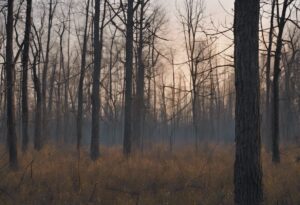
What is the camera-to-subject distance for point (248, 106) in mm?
6441

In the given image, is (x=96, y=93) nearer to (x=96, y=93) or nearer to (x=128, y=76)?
(x=96, y=93)

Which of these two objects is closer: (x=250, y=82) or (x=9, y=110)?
(x=250, y=82)

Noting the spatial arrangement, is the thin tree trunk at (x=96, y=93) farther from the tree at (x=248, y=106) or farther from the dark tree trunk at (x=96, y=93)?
the tree at (x=248, y=106)

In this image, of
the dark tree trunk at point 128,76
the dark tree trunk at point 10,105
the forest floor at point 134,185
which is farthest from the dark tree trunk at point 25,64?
the dark tree trunk at point 128,76

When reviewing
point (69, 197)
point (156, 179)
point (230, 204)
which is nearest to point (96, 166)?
point (156, 179)

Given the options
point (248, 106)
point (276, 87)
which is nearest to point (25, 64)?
point (276, 87)

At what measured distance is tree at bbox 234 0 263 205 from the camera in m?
6.45

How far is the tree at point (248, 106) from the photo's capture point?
6.45m

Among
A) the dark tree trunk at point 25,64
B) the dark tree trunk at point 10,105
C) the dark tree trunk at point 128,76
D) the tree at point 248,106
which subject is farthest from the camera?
the dark tree trunk at point 128,76

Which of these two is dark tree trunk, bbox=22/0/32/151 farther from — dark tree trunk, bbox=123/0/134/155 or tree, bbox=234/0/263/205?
tree, bbox=234/0/263/205

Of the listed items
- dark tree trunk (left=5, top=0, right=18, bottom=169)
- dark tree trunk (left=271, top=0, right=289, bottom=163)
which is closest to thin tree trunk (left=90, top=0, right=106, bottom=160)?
dark tree trunk (left=5, top=0, right=18, bottom=169)

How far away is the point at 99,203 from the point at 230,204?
266 centimetres

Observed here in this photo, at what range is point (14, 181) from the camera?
9.95m

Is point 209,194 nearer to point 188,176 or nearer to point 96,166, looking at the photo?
point 188,176
